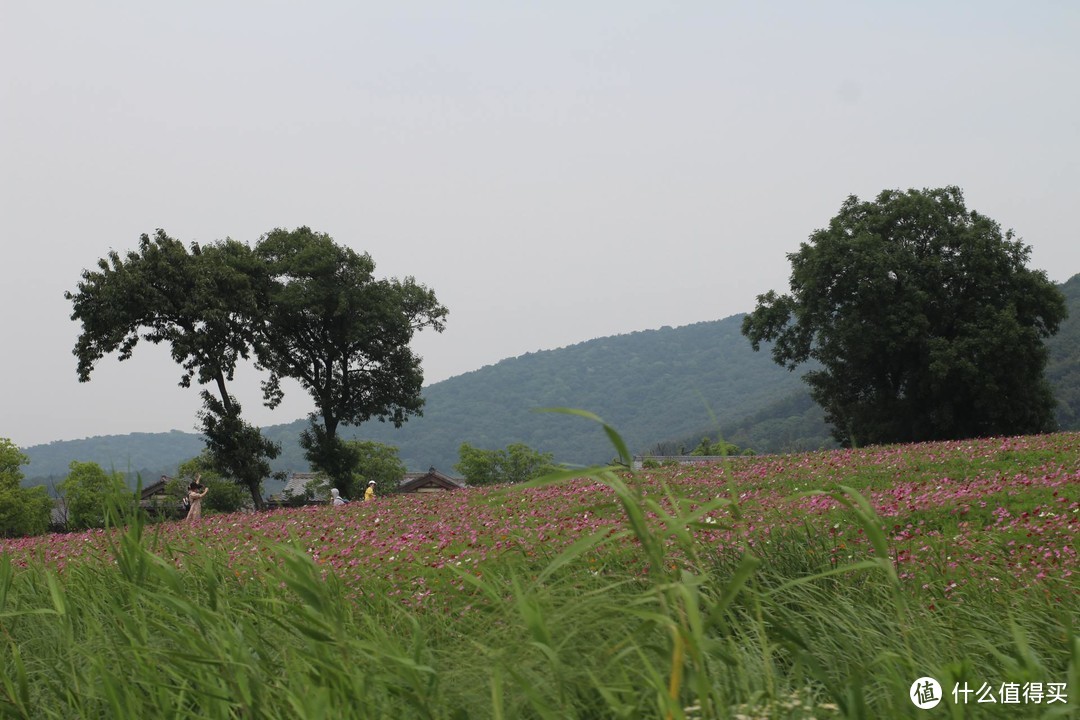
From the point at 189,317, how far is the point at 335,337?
804 cm

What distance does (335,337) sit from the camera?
164 feet

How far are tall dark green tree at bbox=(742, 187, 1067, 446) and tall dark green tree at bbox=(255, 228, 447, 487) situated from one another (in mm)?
17823

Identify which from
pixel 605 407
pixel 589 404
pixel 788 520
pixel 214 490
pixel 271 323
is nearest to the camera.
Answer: pixel 788 520

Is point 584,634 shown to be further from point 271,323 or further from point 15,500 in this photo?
point 15,500

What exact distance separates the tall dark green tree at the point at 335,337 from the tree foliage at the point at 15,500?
16045 millimetres

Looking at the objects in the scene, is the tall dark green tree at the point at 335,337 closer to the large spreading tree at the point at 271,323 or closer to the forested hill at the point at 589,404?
Result: the large spreading tree at the point at 271,323

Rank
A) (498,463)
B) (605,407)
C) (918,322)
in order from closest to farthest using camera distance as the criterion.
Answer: (918,322) < (498,463) < (605,407)

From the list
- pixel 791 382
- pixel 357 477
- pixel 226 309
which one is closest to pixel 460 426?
pixel 791 382

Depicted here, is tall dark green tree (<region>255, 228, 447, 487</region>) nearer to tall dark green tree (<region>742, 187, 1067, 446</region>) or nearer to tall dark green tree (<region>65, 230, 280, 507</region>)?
tall dark green tree (<region>65, 230, 280, 507</region>)

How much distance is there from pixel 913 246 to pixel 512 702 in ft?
148

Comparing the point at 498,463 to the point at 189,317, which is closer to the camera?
the point at 189,317

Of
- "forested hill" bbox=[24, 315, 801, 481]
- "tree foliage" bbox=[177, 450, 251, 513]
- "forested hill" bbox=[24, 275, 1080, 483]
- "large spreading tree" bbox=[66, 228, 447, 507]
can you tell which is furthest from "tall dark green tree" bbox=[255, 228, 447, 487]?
"forested hill" bbox=[24, 315, 801, 481]

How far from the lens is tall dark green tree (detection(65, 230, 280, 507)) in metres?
42.4

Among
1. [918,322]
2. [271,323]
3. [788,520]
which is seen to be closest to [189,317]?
[271,323]
